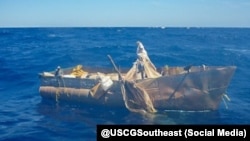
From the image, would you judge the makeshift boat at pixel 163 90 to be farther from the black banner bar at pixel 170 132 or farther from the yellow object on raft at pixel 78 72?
the black banner bar at pixel 170 132

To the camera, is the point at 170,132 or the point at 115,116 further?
the point at 115,116

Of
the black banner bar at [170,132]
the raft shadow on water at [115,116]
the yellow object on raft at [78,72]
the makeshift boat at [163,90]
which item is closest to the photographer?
the black banner bar at [170,132]

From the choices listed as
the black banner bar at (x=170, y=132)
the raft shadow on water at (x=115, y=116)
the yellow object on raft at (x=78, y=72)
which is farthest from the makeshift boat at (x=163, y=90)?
the black banner bar at (x=170, y=132)

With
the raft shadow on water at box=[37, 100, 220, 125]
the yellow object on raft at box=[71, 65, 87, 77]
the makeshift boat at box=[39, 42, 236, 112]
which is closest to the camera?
the raft shadow on water at box=[37, 100, 220, 125]

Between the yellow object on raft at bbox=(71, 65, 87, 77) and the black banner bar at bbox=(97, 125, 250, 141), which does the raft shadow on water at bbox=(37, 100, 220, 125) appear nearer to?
the yellow object on raft at bbox=(71, 65, 87, 77)

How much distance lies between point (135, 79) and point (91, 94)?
99.9 inches

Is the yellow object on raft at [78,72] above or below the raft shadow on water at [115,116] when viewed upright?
above

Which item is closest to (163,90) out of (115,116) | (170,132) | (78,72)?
(115,116)

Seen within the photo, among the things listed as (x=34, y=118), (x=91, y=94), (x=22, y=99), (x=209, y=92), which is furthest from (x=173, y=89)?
(x=22, y=99)

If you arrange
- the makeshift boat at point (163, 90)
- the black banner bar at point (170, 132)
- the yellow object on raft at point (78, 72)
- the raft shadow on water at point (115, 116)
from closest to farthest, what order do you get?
the black banner bar at point (170, 132)
the raft shadow on water at point (115, 116)
the makeshift boat at point (163, 90)
the yellow object on raft at point (78, 72)

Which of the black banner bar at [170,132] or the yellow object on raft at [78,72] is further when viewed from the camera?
the yellow object on raft at [78,72]

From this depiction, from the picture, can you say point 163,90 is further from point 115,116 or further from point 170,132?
point 170,132

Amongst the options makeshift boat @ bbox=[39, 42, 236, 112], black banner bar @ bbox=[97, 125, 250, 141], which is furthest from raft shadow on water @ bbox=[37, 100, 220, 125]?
black banner bar @ bbox=[97, 125, 250, 141]

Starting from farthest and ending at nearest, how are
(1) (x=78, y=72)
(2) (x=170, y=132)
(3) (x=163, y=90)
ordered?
1. (1) (x=78, y=72)
2. (3) (x=163, y=90)
3. (2) (x=170, y=132)
